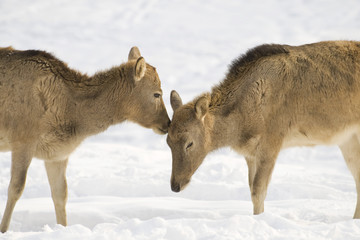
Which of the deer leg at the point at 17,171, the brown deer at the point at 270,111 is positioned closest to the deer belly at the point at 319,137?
the brown deer at the point at 270,111

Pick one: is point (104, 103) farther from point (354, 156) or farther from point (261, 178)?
point (354, 156)

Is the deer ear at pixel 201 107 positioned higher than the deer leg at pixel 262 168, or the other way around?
the deer ear at pixel 201 107

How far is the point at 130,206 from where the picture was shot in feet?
30.4

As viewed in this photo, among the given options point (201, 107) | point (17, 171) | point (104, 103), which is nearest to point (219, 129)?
point (201, 107)

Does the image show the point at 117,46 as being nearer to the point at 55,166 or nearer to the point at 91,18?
the point at 91,18

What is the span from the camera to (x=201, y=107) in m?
7.77

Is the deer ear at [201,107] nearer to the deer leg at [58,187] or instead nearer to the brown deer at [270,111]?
the brown deer at [270,111]

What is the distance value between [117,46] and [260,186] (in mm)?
22925

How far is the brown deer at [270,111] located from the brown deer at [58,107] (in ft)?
2.04

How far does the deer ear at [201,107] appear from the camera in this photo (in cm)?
768

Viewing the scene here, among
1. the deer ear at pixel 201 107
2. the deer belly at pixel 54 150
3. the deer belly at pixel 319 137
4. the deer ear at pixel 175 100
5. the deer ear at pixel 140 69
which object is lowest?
the deer belly at pixel 54 150

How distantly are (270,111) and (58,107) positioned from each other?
3.08m

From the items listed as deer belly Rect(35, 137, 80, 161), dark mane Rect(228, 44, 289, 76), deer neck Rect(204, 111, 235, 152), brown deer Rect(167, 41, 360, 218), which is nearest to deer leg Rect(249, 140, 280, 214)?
brown deer Rect(167, 41, 360, 218)

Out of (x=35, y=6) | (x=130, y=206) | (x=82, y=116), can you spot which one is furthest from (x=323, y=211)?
(x=35, y=6)
